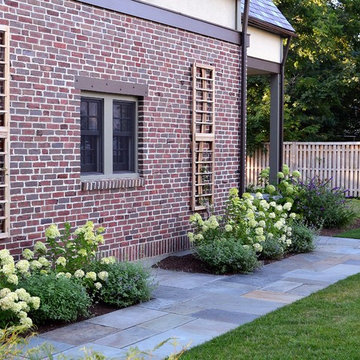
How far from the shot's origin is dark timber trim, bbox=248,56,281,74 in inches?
528

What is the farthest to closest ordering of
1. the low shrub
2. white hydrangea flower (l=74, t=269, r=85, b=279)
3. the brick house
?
the low shrub, the brick house, white hydrangea flower (l=74, t=269, r=85, b=279)

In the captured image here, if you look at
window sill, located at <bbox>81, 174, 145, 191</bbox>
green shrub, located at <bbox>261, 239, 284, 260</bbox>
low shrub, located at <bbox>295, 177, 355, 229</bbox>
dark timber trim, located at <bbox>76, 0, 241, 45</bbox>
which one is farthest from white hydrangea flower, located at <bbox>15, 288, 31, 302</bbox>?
low shrub, located at <bbox>295, 177, 355, 229</bbox>

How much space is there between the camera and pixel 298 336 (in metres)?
5.68

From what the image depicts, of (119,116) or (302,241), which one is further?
(302,241)

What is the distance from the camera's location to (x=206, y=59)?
10.5m

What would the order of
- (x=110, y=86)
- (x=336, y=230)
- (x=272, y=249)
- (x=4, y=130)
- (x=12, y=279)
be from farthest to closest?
(x=336, y=230) < (x=272, y=249) < (x=110, y=86) < (x=4, y=130) < (x=12, y=279)

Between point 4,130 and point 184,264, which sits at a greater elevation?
point 4,130

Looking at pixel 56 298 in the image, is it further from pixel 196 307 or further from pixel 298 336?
pixel 298 336

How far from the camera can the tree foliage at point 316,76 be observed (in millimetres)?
25172

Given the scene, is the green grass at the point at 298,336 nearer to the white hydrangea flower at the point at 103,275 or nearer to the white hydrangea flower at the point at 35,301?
the white hydrangea flower at the point at 35,301

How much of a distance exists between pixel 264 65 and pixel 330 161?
8.44 meters

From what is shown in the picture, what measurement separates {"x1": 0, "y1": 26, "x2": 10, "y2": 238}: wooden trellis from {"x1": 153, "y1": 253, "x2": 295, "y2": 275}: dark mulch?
9.48 ft

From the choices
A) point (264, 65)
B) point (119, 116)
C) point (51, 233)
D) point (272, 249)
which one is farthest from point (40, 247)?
point (264, 65)

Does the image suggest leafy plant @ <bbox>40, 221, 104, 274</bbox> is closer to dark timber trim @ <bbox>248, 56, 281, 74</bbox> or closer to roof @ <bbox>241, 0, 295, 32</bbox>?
roof @ <bbox>241, 0, 295, 32</bbox>
